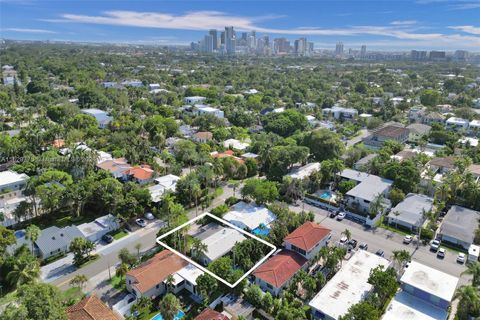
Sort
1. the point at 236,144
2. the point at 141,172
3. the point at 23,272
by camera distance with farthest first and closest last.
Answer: the point at 236,144 → the point at 141,172 → the point at 23,272

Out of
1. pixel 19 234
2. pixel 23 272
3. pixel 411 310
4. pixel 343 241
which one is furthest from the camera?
pixel 343 241

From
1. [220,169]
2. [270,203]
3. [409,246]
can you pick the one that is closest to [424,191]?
[409,246]

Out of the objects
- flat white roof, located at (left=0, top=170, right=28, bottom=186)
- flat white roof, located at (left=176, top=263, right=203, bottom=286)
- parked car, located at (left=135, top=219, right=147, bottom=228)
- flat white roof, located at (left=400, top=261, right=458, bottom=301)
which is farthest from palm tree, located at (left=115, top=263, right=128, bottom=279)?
flat white roof, located at (left=0, top=170, right=28, bottom=186)

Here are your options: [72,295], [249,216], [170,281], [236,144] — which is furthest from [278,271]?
[236,144]

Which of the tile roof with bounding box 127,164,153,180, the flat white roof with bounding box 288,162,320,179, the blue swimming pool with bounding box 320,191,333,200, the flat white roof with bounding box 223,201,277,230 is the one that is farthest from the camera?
the flat white roof with bounding box 288,162,320,179

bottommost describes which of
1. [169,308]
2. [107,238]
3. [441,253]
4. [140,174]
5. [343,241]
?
[441,253]

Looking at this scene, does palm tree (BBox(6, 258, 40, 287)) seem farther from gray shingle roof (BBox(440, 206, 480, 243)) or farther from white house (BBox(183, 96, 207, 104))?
white house (BBox(183, 96, 207, 104))

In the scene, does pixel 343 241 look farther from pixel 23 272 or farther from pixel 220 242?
pixel 23 272
